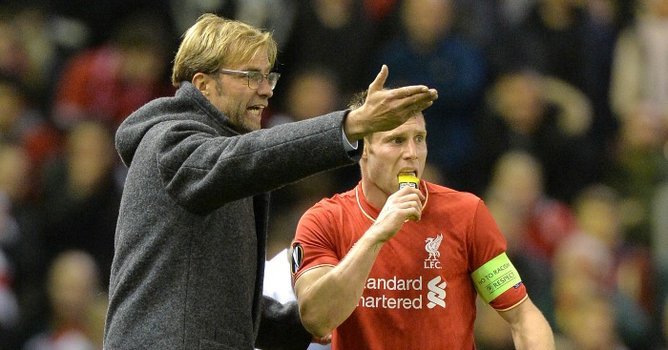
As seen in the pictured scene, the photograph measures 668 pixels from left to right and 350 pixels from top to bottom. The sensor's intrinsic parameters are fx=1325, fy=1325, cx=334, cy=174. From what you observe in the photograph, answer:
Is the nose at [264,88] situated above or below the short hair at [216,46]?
below

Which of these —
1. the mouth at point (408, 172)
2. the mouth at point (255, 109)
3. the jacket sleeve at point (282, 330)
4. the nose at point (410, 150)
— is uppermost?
the mouth at point (255, 109)

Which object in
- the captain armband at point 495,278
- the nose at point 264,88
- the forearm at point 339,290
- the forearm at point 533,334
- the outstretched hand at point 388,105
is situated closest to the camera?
the outstretched hand at point 388,105

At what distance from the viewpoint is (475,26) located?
27.5 feet

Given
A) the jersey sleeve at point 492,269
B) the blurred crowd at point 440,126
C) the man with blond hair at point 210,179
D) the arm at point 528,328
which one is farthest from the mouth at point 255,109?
the blurred crowd at point 440,126

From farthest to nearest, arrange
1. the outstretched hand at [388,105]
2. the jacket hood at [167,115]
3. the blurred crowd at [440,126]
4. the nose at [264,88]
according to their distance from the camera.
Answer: the blurred crowd at [440,126] → the nose at [264,88] → the jacket hood at [167,115] → the outstretched hand at [388,105]

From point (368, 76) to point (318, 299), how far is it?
4107 mm

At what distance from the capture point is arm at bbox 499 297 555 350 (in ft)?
14.5

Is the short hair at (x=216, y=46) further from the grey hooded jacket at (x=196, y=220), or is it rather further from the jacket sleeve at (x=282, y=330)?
the jacket sleeve at (x=282, y=330)

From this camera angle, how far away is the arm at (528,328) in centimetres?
441

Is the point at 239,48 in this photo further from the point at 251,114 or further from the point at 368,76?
the point at 368,76

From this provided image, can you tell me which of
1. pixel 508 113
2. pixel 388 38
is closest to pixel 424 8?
pixel 388 38

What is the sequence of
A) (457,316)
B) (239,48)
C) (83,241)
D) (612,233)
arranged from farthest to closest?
(612,233)
(83,241)
(457,316)
(239,48)

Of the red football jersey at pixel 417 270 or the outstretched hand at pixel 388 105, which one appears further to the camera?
the red football jersey at pixel 417 270

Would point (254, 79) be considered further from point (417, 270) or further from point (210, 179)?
point (417, 270)
